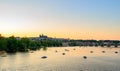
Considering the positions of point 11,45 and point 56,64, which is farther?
point 11,45

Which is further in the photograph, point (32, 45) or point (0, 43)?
point (32, 45)

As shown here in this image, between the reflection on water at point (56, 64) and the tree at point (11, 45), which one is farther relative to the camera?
the tree at point (11, 45)

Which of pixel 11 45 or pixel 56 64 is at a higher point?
pixel 11 45

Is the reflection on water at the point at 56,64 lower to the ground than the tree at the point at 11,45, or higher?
lower

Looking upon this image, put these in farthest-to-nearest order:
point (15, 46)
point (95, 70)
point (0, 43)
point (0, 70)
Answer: point (15, 46) → point (0, 43) → point (95, 70) → point (0, 70)

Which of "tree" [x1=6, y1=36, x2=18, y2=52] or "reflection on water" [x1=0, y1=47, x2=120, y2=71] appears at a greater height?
"tree" [x1=6, y1=36, x2=18, y2=52]

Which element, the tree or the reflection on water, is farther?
the tree

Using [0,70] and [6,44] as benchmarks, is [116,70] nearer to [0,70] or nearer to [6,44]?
[0,70]

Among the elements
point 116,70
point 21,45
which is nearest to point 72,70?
point 116,70

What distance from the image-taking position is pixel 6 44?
415 ft

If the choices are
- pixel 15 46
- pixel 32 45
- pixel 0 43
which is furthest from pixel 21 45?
pixel 32 45

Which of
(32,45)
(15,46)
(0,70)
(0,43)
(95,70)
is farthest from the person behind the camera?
(32,45)

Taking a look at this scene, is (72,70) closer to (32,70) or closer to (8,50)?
(32,70)

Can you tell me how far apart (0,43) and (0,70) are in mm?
69459
